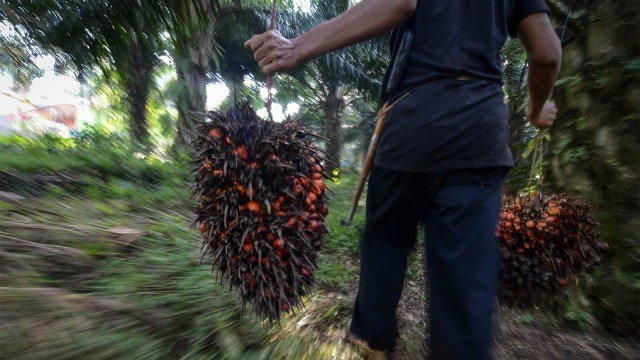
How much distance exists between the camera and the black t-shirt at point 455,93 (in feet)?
4.03

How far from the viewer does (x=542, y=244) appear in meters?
1.76

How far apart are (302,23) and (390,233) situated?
6.82 m

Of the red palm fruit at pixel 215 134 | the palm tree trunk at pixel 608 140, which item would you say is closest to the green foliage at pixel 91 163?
the red palm fruit at pixel 215 134

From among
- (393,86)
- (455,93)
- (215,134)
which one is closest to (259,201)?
(215,134)

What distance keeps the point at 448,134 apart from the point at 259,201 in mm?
655

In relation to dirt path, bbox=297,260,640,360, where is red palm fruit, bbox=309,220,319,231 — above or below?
above

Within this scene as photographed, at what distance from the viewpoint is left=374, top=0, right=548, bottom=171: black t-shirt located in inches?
48.4

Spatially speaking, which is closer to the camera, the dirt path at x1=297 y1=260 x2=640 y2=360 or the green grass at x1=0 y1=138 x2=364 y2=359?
the green grass at x1=0 y1=138 x2=364 y2=359

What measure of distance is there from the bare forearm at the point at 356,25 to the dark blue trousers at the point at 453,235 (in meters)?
0.48

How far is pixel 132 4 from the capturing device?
1512mm

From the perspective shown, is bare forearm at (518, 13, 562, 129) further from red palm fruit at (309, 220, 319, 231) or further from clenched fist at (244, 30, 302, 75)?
red palm fruit at (309, 220, 319, 231)

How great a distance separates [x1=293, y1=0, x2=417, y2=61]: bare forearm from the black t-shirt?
0.17 meters

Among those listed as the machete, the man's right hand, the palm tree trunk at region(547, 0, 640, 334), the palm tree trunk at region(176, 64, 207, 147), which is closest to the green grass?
the machete

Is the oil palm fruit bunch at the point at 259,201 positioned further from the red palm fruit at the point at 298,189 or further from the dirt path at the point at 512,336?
the dirt path at the point at 512,336
